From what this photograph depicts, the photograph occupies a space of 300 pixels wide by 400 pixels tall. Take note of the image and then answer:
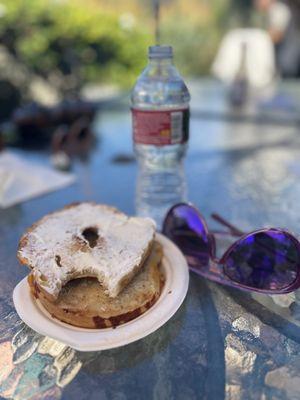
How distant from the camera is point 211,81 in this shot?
9.75ft

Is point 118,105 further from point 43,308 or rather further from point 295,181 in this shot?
point 43,308

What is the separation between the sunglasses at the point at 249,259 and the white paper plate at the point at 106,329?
92 mm

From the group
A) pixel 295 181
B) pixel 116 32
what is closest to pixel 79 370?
pixel 295 181

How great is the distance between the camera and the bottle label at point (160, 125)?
783 millimetres

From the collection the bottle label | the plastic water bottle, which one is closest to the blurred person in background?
the plastic water bottle

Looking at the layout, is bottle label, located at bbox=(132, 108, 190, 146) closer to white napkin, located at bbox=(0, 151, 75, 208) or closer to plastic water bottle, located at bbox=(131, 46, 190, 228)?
plastic water bottle, located at bbox=(131, 46, 190, 228)

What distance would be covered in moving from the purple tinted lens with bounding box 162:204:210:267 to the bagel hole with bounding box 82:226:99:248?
185 millimetres

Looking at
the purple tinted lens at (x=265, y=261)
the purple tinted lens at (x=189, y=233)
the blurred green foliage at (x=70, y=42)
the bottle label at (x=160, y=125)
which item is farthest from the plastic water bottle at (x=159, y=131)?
the blurred green foliage at (x=70, y=42)

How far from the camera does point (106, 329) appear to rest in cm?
56

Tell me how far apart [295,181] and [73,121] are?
106cm

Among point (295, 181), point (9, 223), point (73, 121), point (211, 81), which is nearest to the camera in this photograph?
point (9, 223)

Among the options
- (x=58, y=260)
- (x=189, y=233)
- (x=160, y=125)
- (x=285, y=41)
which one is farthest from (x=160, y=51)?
(x=285, y=41)

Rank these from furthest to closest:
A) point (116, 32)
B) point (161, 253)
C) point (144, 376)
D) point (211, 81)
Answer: point (211, 81)
point (116, 32)
point (161, 253)
point (144, 376)

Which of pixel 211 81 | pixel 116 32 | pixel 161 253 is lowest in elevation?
pixel 211 81
